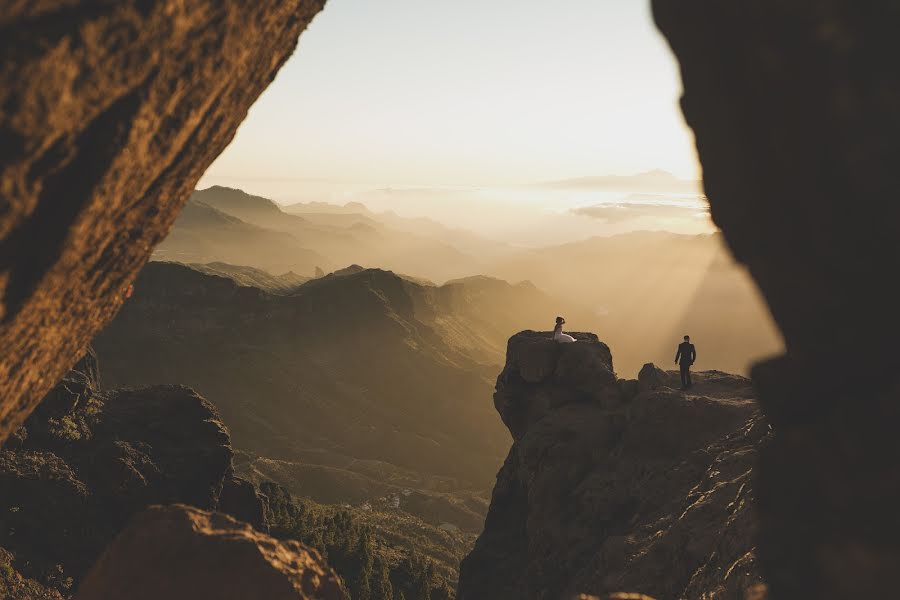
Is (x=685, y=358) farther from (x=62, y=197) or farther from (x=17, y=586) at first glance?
(x=17, y=586)

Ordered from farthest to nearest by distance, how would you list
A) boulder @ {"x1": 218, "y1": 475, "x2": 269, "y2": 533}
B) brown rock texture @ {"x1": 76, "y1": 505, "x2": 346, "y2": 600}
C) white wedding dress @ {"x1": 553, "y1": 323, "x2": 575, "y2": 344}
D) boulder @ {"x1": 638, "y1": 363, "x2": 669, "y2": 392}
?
boulder @ {"x1": 218, "y1": 475, "x2": 269, "y2": 533}
white wedding dress @ {"x1": 553, "y1": 323, "x2": 575, "y2": 344}
boulder @ {"x1": 638, "y1": 363, "x2": 669, "y2": 392}
brown rock texture @ {"x1": 76, "y1": 505, "x2": 346, "y2": 600}

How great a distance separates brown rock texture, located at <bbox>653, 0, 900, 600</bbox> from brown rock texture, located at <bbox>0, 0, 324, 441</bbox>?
688 centimetres

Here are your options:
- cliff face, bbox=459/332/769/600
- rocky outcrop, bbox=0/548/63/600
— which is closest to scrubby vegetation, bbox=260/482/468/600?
cliff face, bbox=459/332/769/600

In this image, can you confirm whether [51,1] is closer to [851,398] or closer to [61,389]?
[851,398]

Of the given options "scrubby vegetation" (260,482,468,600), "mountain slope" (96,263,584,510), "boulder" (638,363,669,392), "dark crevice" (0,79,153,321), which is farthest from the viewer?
"mountain slope" (96,263,584,510)

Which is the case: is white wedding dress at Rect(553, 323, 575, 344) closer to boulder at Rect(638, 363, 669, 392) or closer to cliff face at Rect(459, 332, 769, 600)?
cliff face at Rect(459, 332, 769, 600)

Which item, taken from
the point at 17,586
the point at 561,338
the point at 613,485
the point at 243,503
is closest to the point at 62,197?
the point at 17,586

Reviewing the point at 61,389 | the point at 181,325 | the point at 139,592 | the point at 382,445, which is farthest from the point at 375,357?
the point at 139,592

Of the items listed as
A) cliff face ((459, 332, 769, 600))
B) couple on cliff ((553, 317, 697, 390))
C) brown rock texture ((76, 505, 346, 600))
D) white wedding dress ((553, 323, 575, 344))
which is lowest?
brown rock texture ((76, 505, 346, 600))

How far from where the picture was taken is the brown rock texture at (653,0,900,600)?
536 centimetres

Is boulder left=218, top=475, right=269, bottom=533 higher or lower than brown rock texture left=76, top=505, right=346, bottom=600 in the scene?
lower

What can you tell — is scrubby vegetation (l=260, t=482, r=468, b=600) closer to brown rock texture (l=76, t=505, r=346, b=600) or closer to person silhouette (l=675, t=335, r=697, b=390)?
person silhouette (l=675, t=335, r=697, b=390)

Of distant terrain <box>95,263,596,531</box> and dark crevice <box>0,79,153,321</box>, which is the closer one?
dark crevice <box>0,79,153,321</box>

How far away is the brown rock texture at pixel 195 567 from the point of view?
10883mm
